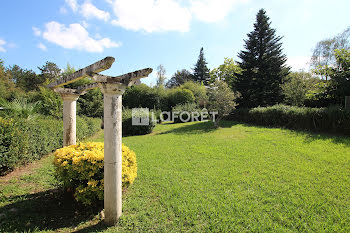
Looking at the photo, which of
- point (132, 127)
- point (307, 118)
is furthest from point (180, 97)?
point (307, 118)

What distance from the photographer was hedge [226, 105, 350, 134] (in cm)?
778

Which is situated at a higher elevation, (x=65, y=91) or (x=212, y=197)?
(x=65, y=91)

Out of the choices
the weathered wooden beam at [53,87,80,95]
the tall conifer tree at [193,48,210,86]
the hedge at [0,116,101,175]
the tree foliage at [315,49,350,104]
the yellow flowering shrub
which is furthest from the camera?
the tall conifer tree at [193,48,210,86]

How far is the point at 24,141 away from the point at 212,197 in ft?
17.1

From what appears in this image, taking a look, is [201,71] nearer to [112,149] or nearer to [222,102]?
[222,102]

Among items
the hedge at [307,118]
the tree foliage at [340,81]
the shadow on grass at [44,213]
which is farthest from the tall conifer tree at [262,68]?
the shadow on grass at [44,213]

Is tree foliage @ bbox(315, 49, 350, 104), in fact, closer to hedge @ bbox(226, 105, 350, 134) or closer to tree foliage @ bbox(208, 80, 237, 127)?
hedge @ bbox(226, 105, 350, 134)

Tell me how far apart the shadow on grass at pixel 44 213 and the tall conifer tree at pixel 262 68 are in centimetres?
1654

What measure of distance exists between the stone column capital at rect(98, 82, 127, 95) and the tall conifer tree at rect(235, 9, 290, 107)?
16080 millimetres

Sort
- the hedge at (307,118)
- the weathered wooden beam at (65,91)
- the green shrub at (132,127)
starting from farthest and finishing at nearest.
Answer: the green shrub at (132,127), the hedge at (307,118), the weathered wooden beam at (65,91)

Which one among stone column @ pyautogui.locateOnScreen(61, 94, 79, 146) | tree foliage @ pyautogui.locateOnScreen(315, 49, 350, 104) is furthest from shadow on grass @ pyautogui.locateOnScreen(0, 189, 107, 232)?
tree foliage @ pyautogui.locateOnScreen(315, 49, 350, 104)

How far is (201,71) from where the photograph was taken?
1500 inches

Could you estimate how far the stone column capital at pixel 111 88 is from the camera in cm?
240

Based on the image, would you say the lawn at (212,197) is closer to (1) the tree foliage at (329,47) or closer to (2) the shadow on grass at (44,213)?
(2) the shadow on grass at (44,213)
